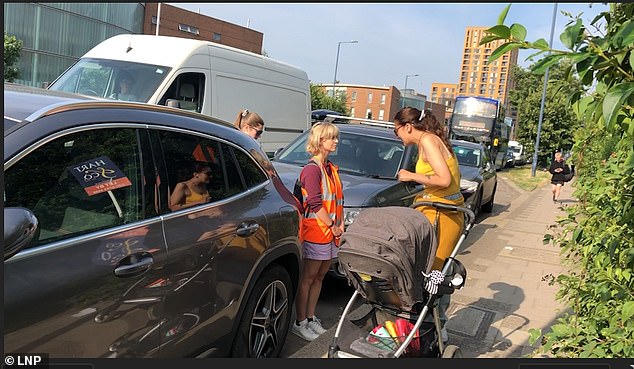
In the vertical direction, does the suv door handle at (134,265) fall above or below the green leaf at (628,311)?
below

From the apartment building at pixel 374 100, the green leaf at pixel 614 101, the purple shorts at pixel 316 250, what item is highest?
the apartment building at pixel 374 100

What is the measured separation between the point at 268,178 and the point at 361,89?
9877 centimetres

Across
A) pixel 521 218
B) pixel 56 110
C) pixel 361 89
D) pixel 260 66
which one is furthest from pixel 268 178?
pixel 361 89

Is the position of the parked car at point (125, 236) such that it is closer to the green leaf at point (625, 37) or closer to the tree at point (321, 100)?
the green leaf at point (625, 37)

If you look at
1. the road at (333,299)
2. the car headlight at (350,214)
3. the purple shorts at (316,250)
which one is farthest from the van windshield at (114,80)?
the purple shorts at (316,250)

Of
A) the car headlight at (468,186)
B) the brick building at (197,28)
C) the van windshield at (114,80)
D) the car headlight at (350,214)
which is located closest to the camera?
the car headlight at (350,214)

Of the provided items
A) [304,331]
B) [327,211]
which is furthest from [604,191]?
[304,331]

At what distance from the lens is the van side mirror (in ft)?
6.17

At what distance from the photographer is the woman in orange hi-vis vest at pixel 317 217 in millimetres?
4301

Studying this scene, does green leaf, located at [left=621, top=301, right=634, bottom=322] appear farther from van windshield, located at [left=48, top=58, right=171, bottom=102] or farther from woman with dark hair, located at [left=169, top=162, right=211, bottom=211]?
van windshield, located at [left=48, top=58, right=171, bottom=102]

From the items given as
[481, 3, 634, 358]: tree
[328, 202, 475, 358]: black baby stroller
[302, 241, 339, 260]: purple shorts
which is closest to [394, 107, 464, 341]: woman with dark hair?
[328, 202, 475, 358]: black baby stroller

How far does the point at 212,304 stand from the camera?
3002 millimetres

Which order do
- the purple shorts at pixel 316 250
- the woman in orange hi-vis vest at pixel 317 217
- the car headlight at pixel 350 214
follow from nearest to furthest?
the woman in orange hi-vis vest at pixel 317 217, the purple shorts at pixel 316 250, the car headlight at pixel 350 214

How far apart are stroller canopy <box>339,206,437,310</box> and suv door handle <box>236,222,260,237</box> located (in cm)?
63
